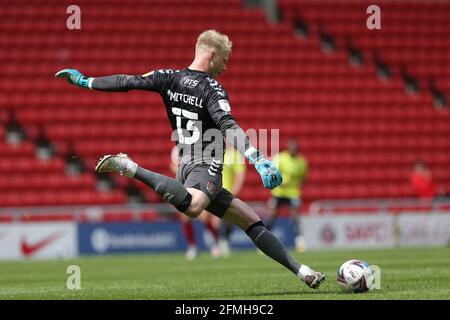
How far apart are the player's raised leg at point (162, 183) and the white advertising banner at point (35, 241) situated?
1145 cm

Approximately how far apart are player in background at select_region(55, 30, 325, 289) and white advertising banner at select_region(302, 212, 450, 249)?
1240cm

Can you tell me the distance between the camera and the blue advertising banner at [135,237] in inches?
779

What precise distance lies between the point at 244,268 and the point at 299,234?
5.68 meters

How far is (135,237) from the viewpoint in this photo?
65.9 feet

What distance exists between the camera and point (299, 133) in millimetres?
25109

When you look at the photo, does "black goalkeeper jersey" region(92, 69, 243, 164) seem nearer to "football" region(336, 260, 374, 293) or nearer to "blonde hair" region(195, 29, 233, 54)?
"blonde hair" region(195, 29, 233, 54)

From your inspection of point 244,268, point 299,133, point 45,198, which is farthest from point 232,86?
point 244,268

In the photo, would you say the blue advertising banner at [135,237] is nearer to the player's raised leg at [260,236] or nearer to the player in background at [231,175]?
the player in background at [231,175]

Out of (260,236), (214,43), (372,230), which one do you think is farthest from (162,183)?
(372,230)

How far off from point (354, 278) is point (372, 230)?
12.9 meters

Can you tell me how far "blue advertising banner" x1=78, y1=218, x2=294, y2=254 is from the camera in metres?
19.8

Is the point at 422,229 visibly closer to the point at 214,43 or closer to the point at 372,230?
the point at 372,230

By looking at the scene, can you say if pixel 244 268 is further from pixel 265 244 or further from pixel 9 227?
pixel 9 227

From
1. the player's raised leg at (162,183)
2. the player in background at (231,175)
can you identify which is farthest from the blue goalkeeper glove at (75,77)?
the player in background at (231,175)
